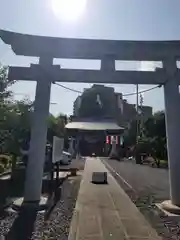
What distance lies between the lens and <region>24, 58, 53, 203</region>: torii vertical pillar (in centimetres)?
835

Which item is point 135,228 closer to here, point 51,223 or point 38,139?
point 51,223

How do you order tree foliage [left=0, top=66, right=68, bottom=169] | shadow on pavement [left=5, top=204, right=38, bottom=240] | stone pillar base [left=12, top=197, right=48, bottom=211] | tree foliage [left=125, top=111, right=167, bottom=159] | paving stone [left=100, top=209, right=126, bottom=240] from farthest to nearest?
tree foliage [left=125, top=111, right=167, bottom=159], tree foliage [left=0, top=66, right=68, bottom=169], stone pillar base [left=12, top=197, right=48, bottom=211], paving stone [left=100, top=209, right=126, bottom=240], shadow on pavement [left=5, top=204, right=38, bottom=240]

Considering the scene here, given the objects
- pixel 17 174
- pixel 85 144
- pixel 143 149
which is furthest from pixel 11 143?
pixel 85 144

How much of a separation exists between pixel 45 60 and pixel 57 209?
4.25 meters

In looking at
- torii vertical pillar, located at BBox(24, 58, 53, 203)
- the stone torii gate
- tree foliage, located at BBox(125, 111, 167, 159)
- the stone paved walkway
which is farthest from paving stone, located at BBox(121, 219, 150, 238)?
tree foliage, located at BBox(125, 111, 167, 159)

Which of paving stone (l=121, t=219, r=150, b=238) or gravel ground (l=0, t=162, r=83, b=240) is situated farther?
paving stone (l=121, t=219, r=150, b=238)

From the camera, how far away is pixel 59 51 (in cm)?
900

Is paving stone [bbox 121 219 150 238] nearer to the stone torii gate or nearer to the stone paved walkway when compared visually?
the stone paved walkway

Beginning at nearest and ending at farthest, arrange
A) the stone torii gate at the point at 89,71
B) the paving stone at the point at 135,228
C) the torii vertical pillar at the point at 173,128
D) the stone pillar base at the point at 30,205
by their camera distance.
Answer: the paving stone at the point at 135,228
the stone pillar base at the point at 30,205
the torii vertical pillar at the point at 173,128
the stone torii gate at the point at 89,71

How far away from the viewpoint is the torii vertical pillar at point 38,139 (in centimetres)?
835

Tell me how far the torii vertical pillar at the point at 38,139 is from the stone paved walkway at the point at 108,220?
1.30 meters

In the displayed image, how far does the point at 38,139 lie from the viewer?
8562 millimetres

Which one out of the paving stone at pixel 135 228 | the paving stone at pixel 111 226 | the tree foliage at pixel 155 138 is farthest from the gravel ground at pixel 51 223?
the tree foliage at pixel 155 138

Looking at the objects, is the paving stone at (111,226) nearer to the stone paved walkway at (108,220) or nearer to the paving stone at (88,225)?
the stone paved walkway at (108,220)
